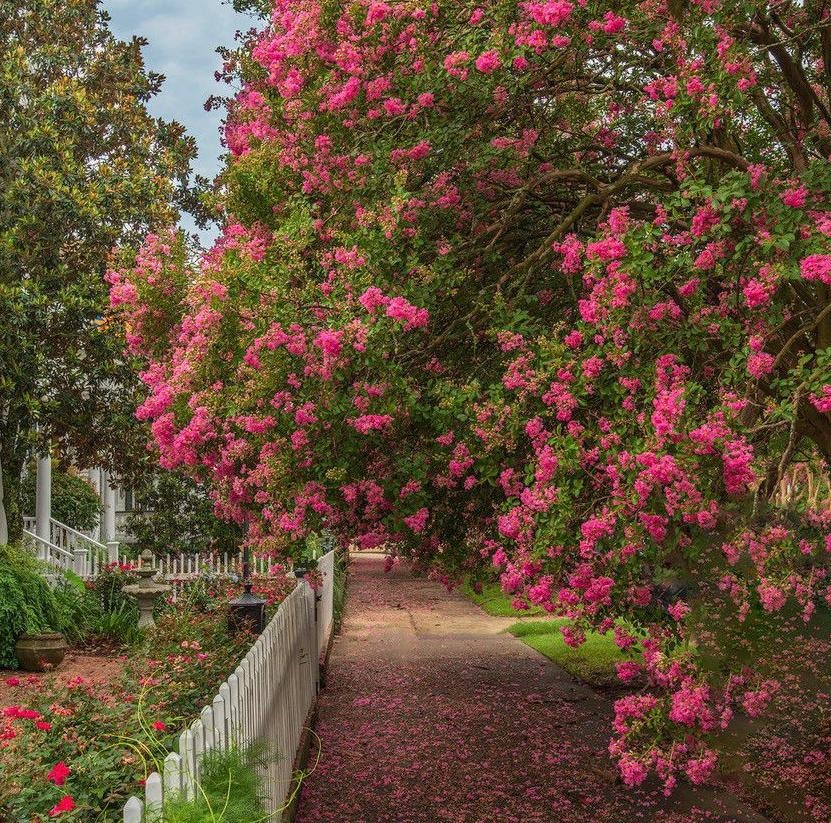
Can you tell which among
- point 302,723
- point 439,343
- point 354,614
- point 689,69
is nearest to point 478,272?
point 439,343

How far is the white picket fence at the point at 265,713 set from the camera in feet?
13.4

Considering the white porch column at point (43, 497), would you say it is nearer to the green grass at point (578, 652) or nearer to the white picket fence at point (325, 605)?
the white picket fence at point (325, 605)

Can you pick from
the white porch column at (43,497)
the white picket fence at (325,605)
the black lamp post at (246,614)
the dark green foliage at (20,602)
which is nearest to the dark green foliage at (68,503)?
the white porch column at (43,497)

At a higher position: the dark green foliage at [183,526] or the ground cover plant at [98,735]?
the dark green foliage at [183,526]

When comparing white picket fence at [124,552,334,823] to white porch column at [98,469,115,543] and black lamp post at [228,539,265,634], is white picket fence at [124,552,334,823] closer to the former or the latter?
black lamp post at [228,539,265,634]

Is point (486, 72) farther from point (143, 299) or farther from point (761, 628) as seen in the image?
point (761, 628)

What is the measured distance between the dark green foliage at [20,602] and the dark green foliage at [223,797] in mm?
9737

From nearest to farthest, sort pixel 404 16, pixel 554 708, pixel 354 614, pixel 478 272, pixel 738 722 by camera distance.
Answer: pixel 404 16 → pixel 478 272 → pixel 738 722 → pixel 554 708 → pixel 354 614

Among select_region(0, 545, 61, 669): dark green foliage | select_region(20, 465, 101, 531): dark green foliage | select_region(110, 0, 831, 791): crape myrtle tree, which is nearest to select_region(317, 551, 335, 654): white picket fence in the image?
select_region(0, 545, 61, 669): dark green foliage

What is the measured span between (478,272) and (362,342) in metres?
2.03

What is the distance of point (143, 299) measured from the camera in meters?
10.6

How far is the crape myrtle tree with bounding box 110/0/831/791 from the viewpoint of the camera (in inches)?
246

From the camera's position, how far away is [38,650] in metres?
13.8

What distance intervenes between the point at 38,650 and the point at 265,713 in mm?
7979
